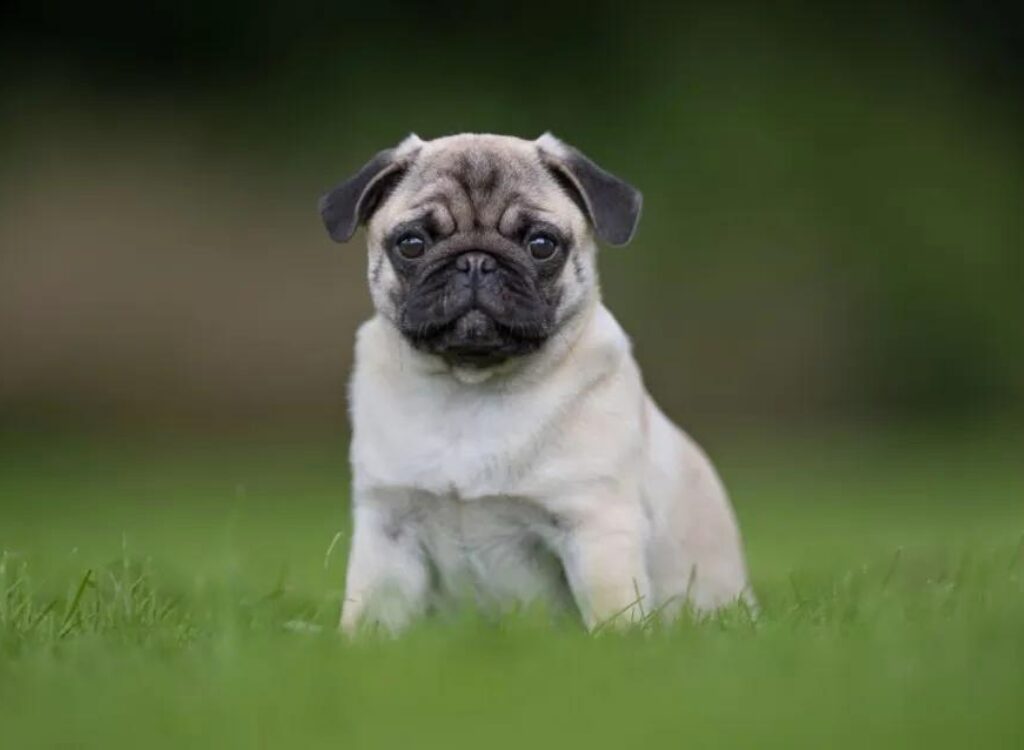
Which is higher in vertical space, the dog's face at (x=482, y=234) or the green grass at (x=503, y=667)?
the dog's face at (x=482, y=234)

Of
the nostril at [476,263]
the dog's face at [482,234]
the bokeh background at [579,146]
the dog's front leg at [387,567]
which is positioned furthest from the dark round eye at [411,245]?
the bokeh background at [579,146]

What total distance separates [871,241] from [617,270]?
2000 mm

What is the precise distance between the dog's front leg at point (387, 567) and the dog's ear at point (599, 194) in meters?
0.92

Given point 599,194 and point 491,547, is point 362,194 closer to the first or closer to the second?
point 599,194

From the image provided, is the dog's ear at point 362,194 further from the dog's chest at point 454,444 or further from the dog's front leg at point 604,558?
the dog's front leg at point 604,558

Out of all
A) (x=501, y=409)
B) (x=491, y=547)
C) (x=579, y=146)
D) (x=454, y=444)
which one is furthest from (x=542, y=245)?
(x=579, y=146)


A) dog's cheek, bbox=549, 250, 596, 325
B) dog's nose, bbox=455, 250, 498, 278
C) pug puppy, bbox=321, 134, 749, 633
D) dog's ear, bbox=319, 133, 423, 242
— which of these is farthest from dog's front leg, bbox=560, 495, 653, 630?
dog's ear, bbox=319, 133, 423, 242

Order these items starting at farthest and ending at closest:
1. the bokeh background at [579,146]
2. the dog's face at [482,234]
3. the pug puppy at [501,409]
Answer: the bokeh background at [579,146], the dog's face at [482,234], the pug puppy at [501,409]

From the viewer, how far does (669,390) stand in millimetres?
16000

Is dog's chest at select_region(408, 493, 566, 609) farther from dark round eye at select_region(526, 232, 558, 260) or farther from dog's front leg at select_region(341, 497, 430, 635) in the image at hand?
dark round eye at select_region(526, 232, 558, 260)

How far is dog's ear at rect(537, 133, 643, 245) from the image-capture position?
5.59 m

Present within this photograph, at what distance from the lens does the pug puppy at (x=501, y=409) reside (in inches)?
209

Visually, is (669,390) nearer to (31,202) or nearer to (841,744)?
(31,202)

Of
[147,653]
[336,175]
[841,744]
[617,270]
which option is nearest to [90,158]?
[336,175]
